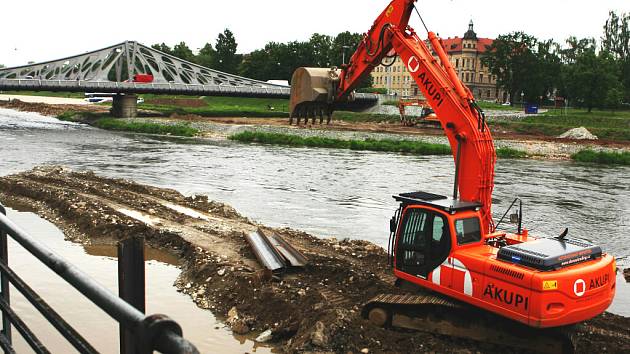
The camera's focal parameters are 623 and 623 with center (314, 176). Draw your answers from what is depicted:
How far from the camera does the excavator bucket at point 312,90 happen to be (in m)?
15.1

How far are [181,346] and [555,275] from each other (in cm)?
758

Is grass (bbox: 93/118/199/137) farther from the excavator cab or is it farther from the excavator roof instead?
the excavator cab

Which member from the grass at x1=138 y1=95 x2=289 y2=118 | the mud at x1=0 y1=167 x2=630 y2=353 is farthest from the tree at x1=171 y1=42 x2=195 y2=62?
the mud at x1=0 y1=167 x2=630 y2=353

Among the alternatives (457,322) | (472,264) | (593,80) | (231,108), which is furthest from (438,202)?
(231,108)

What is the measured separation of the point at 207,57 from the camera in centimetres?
14575

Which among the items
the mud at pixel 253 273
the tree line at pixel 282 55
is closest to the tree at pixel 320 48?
the tree line at pixel 282 55

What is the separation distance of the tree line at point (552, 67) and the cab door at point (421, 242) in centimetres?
6917

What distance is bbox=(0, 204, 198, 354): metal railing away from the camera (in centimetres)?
190

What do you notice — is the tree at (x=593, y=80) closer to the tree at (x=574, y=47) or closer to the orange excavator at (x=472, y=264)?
the tree at (x=574, y=47)

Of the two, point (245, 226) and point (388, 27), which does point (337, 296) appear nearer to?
point (388, 27)

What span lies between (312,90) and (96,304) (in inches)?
517

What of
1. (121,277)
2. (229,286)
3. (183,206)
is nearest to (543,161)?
(183,206)

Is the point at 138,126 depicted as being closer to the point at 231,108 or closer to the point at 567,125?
the point at 231,108

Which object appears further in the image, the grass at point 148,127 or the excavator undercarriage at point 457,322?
the grass at point 148,127
